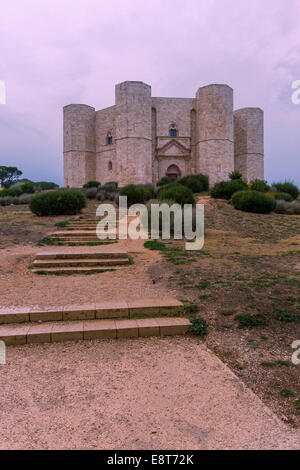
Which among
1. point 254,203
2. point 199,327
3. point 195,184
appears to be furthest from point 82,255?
point 195,184

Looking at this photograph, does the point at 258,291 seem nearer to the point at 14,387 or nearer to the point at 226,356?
the point at 226,356

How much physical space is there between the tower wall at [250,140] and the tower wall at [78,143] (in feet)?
49.1

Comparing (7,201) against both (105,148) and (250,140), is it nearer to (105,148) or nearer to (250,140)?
(105,148)

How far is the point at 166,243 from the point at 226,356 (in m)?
5.44

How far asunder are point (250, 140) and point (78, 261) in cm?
2940

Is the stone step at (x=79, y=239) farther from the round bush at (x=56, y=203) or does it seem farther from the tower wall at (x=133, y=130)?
the tower wall at (x=133, y=130)

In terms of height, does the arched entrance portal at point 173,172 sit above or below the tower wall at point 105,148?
below

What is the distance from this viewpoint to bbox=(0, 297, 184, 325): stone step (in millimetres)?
3770

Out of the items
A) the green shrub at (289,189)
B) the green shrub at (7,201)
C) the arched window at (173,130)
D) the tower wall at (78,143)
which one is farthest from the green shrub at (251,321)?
the tower wall at (78,143)

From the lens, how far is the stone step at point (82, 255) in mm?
6656

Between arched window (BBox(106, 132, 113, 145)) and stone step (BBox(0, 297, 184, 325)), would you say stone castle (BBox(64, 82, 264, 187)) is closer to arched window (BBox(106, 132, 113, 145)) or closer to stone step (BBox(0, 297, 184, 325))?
arched window (BBox(106, 132, 113, 145))

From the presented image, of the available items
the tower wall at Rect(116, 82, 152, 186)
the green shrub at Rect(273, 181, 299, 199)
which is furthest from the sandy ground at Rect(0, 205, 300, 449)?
the tower wall at Rect(116, 82, 152, 186)

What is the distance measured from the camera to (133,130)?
2830cm

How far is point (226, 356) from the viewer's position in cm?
313
